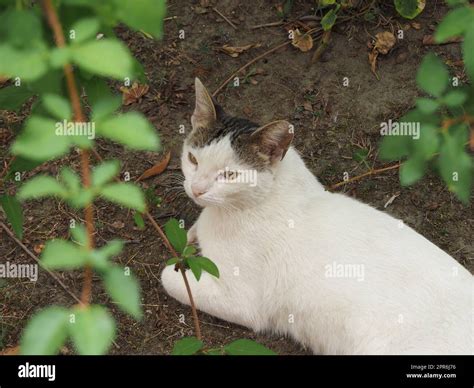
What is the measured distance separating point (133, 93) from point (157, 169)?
53cm

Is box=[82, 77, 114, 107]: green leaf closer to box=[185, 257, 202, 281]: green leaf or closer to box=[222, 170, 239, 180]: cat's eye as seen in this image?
box=[185, 257, 202, 281]: green leaf

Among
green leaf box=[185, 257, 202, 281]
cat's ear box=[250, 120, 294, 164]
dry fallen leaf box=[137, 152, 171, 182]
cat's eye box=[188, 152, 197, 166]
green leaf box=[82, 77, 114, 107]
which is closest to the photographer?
green leaf box=[82, 77, 114, 107]

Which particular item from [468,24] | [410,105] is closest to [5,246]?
[410,105]

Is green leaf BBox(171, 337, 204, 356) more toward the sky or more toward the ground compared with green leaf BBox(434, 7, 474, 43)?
more toward the ground

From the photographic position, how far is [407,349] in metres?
2.19

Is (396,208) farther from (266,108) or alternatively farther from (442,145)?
(442,145)

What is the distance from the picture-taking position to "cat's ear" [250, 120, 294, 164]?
7.77ft

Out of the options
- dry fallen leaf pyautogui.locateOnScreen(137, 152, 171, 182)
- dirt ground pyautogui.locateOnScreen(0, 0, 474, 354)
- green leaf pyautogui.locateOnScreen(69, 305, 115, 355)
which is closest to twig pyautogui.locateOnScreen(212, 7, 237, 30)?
dirt ground pyautogui.locateOnScreen(0, 0, 474, 354)

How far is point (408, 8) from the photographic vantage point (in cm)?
348

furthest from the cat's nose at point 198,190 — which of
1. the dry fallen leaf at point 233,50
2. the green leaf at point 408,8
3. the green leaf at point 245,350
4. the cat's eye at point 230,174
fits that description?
the green leaf at point 408,8

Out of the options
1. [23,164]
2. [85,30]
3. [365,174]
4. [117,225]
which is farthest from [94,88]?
[365,174]

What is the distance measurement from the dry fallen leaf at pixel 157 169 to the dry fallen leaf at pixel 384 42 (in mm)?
1448

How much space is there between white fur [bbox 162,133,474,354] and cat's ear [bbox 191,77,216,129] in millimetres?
150

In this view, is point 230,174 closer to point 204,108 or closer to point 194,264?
point 204,108
